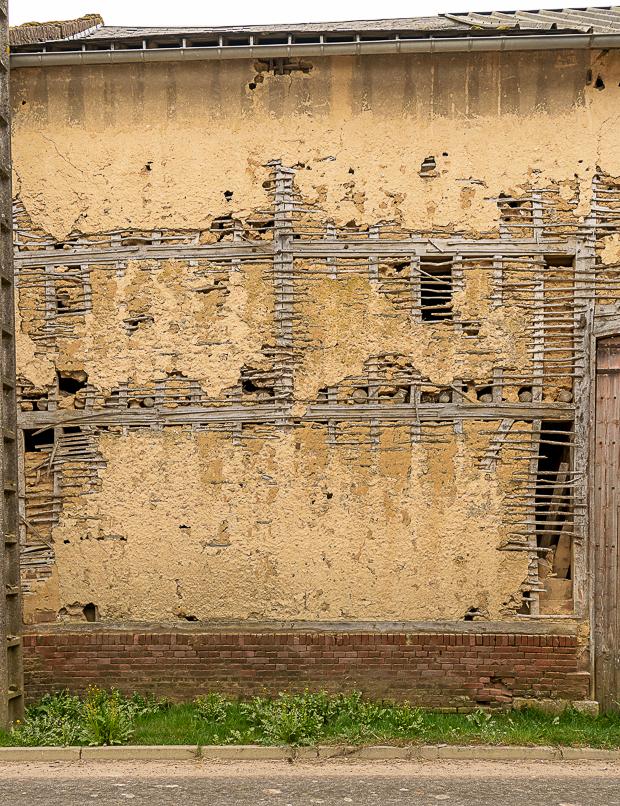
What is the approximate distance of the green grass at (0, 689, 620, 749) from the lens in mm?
7230

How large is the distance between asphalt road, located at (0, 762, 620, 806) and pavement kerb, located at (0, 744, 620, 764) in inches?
5.3

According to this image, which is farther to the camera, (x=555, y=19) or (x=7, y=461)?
(x=555, y=19)

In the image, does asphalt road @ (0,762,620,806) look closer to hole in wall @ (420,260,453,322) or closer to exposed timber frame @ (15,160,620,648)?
exposed timber frame @ (15,160,620,648)

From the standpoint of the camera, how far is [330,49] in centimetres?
836

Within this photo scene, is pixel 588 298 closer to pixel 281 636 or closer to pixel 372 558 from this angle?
pixel 372 558

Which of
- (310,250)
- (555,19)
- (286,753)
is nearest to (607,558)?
(286,753)

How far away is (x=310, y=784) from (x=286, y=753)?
656 mm

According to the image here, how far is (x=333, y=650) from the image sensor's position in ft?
27.4

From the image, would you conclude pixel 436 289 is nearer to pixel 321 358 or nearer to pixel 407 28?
pixel 321 358

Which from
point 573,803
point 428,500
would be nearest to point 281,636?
point 428,500

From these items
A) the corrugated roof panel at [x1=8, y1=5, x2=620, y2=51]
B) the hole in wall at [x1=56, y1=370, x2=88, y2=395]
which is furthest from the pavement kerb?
the corrugated roof panel at [x1=8, y1=5, x2=620, y2=51]

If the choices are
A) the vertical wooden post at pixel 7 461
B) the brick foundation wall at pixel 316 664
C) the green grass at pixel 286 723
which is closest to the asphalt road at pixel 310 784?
the green grass at pixel 286 723

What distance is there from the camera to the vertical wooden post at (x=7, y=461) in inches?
294

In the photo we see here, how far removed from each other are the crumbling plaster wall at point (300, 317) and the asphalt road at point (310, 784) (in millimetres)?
1823
